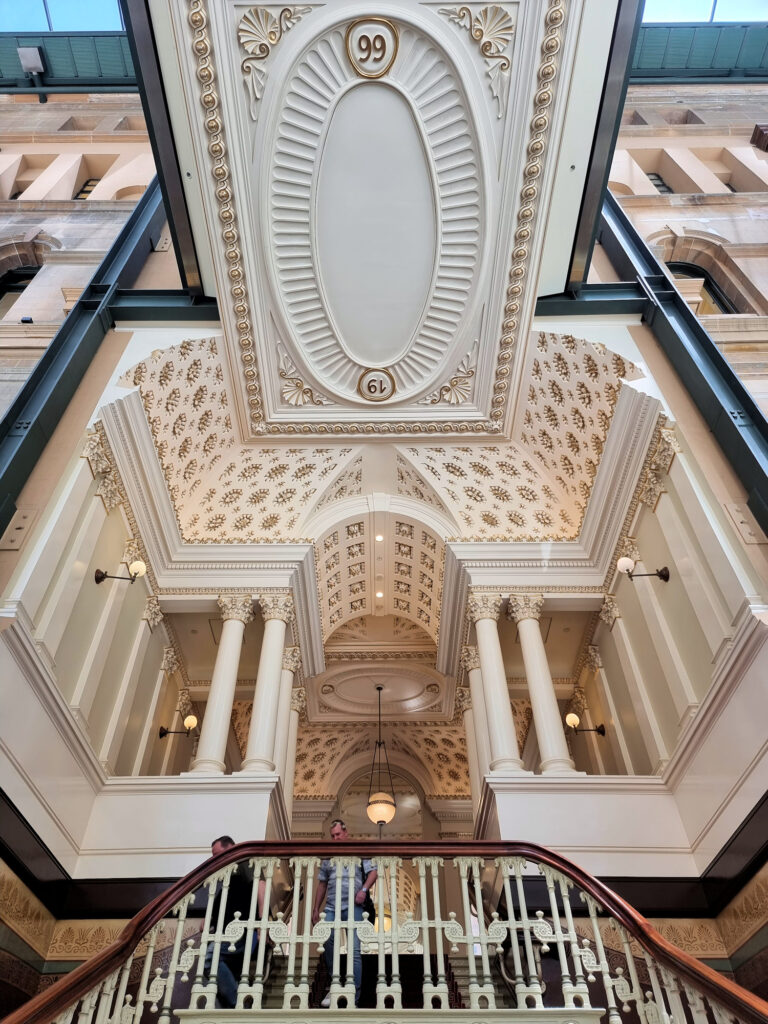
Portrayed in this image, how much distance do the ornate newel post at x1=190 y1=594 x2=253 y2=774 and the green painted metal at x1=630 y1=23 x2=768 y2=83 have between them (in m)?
17.3

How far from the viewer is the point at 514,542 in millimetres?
9891

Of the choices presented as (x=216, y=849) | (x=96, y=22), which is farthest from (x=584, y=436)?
(x=96, y=22)

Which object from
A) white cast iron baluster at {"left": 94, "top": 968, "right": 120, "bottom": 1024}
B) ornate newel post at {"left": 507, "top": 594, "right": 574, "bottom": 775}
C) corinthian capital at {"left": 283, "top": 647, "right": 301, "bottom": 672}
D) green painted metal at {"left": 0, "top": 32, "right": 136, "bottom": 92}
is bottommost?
white cast iron baluster at {"left": 94, "top": 968, "right": 120, "bottom": 1024}

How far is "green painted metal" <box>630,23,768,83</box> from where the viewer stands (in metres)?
16.9

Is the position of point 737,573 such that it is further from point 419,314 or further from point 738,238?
point 738,238

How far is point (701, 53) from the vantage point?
17422 mm

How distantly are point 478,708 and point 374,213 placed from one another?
657 centimetres

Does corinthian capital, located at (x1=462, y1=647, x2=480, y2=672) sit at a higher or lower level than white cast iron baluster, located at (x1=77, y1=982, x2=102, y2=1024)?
higher

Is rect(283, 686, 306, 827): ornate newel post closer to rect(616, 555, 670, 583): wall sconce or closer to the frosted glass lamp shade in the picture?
the frosted glass lamp shade

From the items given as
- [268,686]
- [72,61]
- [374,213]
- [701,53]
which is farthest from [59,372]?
[701,53]

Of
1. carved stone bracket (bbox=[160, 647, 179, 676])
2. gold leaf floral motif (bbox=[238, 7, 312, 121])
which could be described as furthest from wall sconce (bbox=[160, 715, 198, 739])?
gold leaf floral motif (bbox=[238, 7, 312, 121])

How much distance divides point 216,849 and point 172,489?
5443 mm

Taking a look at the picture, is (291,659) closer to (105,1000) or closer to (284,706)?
(284,706)

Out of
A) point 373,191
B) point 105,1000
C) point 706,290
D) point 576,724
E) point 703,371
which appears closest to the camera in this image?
point 105,1000
